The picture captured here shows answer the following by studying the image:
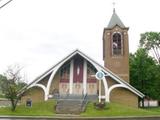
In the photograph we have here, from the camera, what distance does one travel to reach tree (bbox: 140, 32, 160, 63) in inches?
2333

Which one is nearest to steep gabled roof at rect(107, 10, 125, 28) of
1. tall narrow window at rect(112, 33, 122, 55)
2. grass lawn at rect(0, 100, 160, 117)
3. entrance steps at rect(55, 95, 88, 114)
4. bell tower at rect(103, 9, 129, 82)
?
bell tower at rect(103, 9, 129, 82)

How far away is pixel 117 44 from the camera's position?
47719 mm

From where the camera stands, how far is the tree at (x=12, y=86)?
35.7 m

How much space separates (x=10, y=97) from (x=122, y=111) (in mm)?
12291

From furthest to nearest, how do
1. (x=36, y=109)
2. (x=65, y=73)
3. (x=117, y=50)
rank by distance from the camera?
1. (x=117, y=50)
2. (x=65, y=73)
3. (x=36, y=109)

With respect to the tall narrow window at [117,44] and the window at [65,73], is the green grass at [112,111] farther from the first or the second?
the tall narrow window at [117,44]

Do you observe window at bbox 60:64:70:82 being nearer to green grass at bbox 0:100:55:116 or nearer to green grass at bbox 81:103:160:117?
green grass at bbox 0:100:55:116

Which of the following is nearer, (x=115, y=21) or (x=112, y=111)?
(x=112, y=111)

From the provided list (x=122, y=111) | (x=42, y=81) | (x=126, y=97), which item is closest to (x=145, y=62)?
(x=126, y=97)

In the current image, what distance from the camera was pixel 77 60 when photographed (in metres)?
46.9

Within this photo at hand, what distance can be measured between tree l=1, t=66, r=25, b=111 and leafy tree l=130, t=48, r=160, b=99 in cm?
2192

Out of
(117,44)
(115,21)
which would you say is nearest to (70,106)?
(117,44)

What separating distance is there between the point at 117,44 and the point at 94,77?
20.2 ft

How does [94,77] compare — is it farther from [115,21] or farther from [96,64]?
[115,21]
